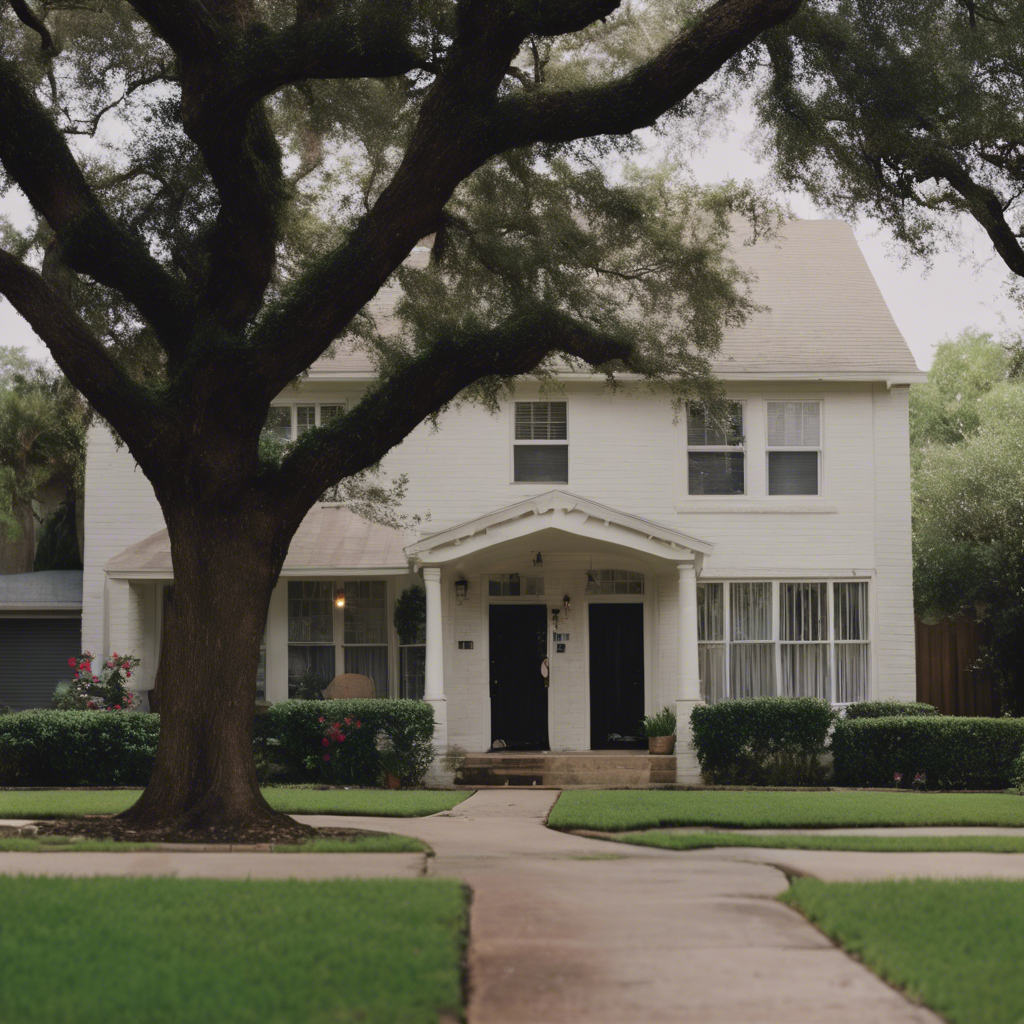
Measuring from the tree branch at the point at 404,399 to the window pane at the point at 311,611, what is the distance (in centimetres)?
894

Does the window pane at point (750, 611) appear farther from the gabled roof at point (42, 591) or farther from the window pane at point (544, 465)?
the gabled roof at point (42, 591)

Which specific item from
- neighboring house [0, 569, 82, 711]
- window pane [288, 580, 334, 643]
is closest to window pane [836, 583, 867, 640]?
window pane [288, 580, 334, 643]

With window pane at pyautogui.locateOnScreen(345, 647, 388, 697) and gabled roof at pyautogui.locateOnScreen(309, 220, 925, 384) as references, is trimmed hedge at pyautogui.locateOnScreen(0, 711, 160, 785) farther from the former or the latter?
gabled roof at pyautogui.locateOnScreen(309, 220, 925, 384)

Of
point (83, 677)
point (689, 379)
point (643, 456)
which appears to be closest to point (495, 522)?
point (643, 456)

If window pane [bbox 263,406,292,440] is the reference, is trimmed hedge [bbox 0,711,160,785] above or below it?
below

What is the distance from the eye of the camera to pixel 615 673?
19.8 meters

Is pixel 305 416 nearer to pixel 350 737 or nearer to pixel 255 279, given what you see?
pixel 350 737

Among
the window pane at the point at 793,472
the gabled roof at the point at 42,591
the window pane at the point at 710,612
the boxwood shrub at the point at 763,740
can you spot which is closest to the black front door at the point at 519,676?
the window pane at the point at 710,612

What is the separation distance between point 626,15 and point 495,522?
6.68 m

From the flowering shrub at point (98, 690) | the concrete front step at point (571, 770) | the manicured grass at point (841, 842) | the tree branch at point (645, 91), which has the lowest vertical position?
the concrete front step at point (571, 770)

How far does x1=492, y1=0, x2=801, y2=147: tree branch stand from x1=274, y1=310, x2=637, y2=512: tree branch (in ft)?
5.04

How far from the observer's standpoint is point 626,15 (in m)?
13.8

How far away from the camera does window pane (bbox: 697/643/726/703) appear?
19.5m

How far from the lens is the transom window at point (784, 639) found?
19484 mm
